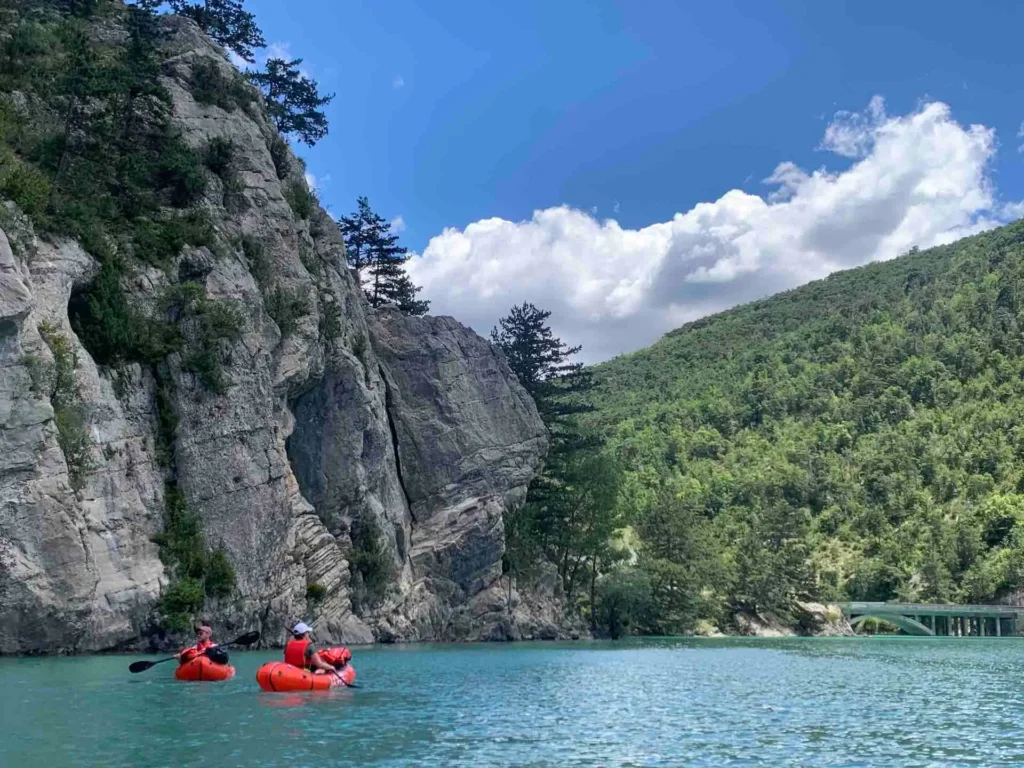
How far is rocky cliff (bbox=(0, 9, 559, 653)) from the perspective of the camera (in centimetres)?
3659

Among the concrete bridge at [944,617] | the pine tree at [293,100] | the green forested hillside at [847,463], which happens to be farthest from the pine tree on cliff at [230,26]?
the concrete bridge at [944,617]

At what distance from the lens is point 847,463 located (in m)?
153

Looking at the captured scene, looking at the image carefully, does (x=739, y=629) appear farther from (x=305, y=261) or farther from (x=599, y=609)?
(x=305, y=261)

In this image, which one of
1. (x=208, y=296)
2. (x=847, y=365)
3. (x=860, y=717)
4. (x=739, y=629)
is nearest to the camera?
(x=860, y=717)

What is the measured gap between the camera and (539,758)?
1838cm

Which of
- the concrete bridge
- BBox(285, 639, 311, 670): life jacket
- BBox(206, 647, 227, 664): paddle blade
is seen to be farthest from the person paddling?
the concrete bridge

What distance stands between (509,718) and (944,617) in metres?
107

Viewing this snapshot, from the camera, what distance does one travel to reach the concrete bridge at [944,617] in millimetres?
110438

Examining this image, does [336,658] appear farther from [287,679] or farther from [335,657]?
[287,679]

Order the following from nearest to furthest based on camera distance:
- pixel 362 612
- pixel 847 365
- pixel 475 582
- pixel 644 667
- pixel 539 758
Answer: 1. pixel 539 758
2. pixel 644 667
3. pixel 362 612
4. pixel 475 582
5. pixel 847 365

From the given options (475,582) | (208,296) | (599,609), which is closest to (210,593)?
(208,296)

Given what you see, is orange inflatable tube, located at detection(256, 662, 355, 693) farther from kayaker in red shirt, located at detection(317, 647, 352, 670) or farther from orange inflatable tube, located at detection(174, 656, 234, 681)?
orange inflatable tube, located at detection(174, 656, 234, 681)

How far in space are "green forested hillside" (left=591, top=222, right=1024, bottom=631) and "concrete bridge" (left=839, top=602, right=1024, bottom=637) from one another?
168 inches

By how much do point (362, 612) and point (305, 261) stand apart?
21235mm
